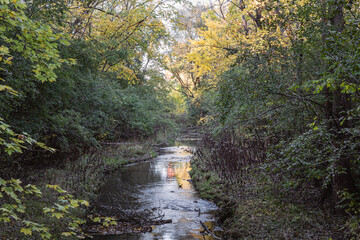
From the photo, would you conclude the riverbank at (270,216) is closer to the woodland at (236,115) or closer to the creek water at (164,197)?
the woodland at (236,115)

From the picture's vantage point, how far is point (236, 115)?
320 inches

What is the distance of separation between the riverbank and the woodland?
0.03m

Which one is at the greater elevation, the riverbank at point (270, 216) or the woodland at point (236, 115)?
the woodland at point (236, 115)

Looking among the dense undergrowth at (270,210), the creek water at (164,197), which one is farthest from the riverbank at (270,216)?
the creek water at (164,197)

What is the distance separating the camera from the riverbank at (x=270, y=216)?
5723 millimetres

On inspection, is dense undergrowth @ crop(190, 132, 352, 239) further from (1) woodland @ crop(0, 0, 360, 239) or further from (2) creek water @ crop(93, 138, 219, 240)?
(2) creek water @ crop(93, 138, 219, 240)

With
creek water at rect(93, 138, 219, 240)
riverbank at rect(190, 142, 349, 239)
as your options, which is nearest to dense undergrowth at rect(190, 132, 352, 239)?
riverbank at rect(190, 142, 349, 239)

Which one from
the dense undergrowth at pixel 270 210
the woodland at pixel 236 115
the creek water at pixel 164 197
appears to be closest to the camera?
the woodland at pixel 236 115

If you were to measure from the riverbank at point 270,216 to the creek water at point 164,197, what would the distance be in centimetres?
66

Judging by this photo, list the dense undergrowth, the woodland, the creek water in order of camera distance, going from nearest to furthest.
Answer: the woodland < the dense undergrowth < the creek water

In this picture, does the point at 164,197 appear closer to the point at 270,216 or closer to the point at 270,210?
the point at 270,210

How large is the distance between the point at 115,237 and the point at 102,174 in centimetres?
622

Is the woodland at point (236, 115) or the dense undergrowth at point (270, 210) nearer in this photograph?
the woodland at point (236, 115)

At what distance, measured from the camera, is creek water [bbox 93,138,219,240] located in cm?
763
